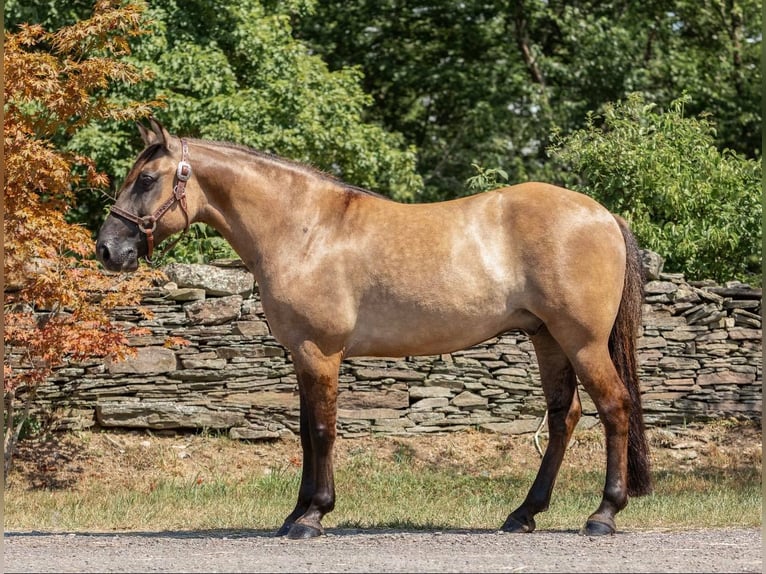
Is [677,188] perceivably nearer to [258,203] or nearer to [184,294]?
[184,294]

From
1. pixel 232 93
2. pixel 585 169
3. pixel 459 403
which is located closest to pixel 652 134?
pixel 585 169

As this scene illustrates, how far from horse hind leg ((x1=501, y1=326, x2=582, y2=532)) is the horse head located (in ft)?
7.66

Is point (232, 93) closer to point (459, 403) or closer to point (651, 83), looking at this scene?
point (459, 403)

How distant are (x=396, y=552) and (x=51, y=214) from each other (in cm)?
528

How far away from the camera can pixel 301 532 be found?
6051 millimetres

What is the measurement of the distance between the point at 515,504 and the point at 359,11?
43.3 ft

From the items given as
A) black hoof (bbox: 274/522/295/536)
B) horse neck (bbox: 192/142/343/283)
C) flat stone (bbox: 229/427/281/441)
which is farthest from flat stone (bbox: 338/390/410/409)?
horse neck (bbox: 192/142/343/283)

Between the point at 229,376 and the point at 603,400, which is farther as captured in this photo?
the point at 229,376

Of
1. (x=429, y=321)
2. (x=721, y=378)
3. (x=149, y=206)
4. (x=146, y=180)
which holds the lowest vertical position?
(x=721, y=378)

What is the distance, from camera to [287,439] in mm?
10992

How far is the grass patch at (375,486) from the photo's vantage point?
739 cm

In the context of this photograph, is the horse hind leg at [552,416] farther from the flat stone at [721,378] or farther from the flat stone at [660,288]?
the flat stone at [721,378]

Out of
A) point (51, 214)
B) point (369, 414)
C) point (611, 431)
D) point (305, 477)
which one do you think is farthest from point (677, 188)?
point (305, 477)

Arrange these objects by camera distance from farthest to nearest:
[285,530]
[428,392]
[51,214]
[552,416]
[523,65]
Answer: [523,65], [428,392], [51,214], [552,416], [285,530]
